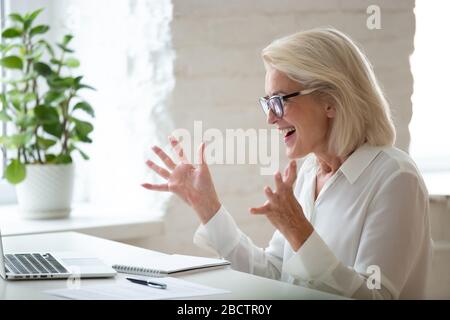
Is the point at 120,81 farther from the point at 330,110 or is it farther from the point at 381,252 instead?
the point at 381,252

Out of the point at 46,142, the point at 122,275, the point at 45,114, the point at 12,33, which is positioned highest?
the point at 12,33

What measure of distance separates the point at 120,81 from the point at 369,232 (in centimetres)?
168

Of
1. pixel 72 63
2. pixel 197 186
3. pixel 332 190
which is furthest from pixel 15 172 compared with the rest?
pixel 332 190

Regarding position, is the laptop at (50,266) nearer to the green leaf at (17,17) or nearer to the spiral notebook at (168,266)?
the spiral notebook at (168,266)

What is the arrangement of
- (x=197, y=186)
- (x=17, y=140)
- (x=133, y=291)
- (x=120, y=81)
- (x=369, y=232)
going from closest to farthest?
(x=133, y=291), (x=369, y=232), (x=197, y=186), (x=17, y=140), (x=120, y=81)

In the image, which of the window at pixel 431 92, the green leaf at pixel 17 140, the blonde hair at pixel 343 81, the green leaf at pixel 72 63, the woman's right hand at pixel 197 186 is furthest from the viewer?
the window at pixel 431 92

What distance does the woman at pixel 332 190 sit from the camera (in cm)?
201

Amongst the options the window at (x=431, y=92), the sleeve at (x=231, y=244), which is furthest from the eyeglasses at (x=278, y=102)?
the window at (x=431, y=92)

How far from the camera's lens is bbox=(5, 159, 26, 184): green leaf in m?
3.20

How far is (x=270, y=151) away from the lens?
345 cm

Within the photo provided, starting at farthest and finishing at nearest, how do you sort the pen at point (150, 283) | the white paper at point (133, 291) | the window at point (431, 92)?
the window at point (431, 92), the pen at point (150, 283), the white paper at point (133, 291)

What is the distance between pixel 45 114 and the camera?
3.21 metres

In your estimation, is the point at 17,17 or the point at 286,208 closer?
the point at 286,208
